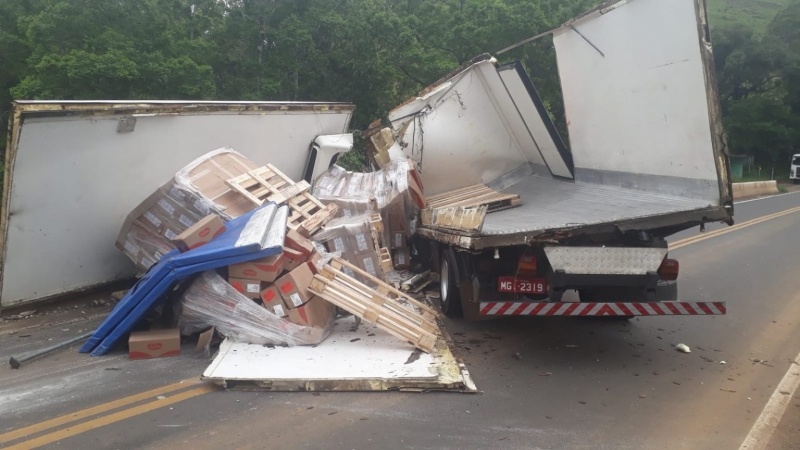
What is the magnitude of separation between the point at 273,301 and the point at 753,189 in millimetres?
28901

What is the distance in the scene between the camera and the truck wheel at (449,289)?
744cm

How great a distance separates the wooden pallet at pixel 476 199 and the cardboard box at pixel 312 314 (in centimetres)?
289

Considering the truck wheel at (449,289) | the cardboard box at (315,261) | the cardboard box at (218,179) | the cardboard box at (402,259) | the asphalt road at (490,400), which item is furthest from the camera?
the cardboard box at (402,259)

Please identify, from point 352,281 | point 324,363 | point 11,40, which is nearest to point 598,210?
point 352,281

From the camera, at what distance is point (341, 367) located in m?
5.48

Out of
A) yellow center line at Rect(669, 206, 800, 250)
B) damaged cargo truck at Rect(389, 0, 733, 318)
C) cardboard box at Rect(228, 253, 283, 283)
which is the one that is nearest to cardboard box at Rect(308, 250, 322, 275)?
cardboard box at Rect(228, 253, 283, 283)

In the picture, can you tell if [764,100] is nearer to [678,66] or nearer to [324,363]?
[678,66]

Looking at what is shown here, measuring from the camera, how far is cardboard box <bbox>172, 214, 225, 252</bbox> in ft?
21.1

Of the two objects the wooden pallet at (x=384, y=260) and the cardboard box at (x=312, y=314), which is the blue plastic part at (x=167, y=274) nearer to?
the cardboard box at (x=312, y=314)

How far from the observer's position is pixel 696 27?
593cm

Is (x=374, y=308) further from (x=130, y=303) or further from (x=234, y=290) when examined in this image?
(x=130, y=303)

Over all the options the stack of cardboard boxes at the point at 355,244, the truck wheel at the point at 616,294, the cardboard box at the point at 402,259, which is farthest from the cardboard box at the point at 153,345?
the cardboard box at the point at 402,259

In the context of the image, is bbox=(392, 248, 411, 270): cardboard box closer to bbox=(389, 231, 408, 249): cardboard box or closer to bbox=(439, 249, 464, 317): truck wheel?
bbox=(389, 231, 408, 249): cardboard box

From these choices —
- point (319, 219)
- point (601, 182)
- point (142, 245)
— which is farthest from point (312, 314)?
point (601, 182)
